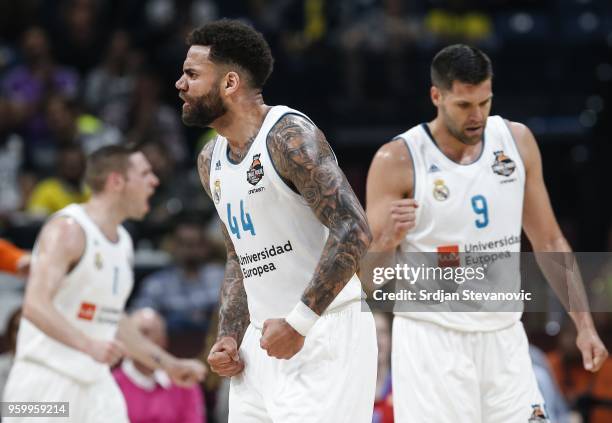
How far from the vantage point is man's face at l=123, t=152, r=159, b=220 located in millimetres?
7348

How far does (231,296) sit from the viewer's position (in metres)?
5.29

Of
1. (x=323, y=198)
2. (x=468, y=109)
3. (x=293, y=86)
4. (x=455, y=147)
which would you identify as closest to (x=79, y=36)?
(x=293, y=86)

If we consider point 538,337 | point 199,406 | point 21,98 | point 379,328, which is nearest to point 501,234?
point 379,328

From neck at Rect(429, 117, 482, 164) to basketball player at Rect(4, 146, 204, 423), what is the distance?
2.14 meters

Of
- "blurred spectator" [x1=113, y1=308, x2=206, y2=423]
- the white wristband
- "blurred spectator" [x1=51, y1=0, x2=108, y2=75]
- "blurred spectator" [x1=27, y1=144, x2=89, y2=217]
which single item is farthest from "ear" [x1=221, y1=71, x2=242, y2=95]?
"blurred spectator" [x1=51, y1=0, x2=108, y2=75]

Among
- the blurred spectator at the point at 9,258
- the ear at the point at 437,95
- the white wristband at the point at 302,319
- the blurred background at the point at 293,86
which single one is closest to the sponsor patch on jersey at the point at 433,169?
the ear at the point at 437,95

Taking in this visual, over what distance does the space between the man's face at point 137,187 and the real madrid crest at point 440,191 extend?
2364 mm

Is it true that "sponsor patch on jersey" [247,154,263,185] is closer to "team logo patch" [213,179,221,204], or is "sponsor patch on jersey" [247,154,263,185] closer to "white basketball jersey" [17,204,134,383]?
"team logo patch" [213,179,221,204]

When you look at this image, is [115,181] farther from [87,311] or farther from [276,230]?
[276,230]

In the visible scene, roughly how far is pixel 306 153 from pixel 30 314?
270 cm

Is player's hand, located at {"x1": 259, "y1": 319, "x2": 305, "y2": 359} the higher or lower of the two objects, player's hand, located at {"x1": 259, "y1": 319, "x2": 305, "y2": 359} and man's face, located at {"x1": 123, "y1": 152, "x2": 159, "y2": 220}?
the lower

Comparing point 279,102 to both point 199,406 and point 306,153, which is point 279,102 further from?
point 306,153

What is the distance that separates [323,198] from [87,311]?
2.87 m

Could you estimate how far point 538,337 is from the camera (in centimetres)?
1059
